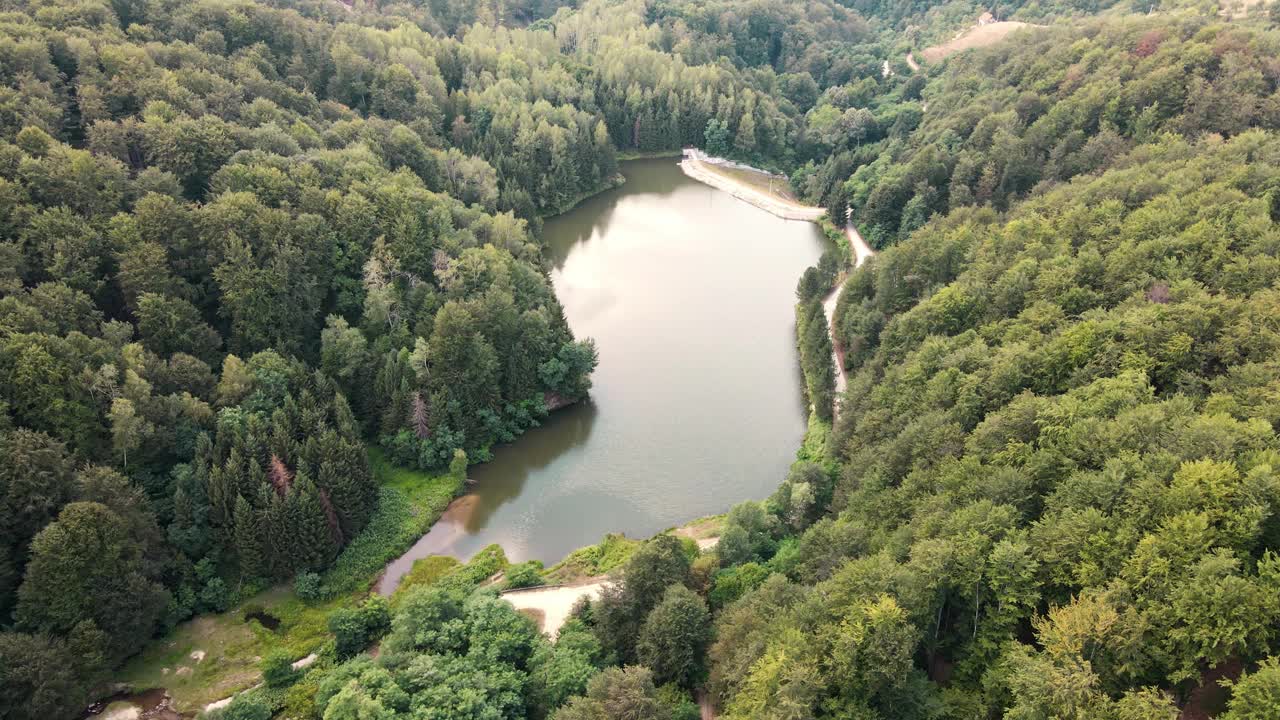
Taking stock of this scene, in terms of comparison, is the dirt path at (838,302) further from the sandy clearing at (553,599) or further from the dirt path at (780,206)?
the sandy clearing at (553,599)

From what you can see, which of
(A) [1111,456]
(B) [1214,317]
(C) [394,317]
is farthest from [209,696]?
(B) [1214,317]

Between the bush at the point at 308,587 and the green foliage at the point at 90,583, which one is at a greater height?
the green foliage at the point at 90,583

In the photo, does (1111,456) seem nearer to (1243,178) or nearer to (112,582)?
(1243,178)

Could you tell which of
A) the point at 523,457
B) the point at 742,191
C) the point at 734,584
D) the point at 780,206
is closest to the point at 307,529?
the point at 523,457

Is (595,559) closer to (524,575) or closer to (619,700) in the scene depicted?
(524,575)

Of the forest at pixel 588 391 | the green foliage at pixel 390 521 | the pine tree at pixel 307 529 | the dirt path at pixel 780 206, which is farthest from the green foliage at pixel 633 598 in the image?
the dirt path at pixel 780 206
